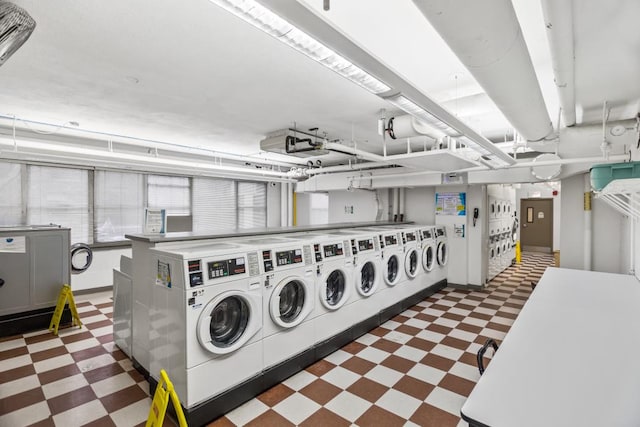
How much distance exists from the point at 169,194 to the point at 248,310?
5.09 m

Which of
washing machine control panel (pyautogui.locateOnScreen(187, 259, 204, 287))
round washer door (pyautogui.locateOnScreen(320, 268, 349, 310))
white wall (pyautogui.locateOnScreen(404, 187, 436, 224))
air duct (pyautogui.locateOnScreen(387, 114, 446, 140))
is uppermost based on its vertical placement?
air duct (pyautogui.locateOnScreen(387, 114, 446, 140))

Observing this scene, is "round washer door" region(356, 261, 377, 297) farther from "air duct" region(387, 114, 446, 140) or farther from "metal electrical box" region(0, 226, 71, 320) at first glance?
"metal electrical box" region(0, 226, 71, 320)

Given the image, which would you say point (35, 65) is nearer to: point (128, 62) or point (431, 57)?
point (128, 62)

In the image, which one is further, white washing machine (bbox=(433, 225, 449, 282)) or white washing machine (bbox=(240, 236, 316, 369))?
white washing machine (bbox=(433, 225, 449, 282))

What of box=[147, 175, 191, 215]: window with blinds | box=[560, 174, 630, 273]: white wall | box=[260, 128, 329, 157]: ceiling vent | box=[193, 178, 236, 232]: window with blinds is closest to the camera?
box=[560, 174, 630, 273]: white wall

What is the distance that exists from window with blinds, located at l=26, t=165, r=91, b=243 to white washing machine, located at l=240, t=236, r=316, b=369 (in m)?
4.23

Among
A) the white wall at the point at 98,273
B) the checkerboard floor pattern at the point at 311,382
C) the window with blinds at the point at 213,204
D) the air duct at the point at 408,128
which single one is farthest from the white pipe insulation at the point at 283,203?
the air duct at the point at 408,128

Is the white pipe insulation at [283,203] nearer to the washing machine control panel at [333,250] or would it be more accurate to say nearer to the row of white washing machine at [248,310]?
the row of white washing machine at [248,310]

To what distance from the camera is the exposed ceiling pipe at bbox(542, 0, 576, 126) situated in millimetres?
1194

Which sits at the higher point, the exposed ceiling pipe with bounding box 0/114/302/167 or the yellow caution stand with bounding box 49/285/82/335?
the exposed ceiling pipe with bounding box 0/114/302/167

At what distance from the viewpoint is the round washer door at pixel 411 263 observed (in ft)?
14.8

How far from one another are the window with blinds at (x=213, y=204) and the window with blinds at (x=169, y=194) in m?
0.20

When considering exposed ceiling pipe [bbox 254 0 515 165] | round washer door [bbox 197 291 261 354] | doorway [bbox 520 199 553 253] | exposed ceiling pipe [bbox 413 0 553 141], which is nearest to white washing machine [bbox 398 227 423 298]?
exposed ceiling pipe [bbox 254 0 515 165]

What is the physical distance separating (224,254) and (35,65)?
2.19 metres
